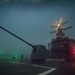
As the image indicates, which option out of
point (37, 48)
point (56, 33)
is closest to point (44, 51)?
point (37, 48)

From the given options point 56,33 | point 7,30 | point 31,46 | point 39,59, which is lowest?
point 39,59

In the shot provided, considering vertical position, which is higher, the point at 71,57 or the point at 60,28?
the point at 60,28

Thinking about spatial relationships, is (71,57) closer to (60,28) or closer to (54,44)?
(54,44)

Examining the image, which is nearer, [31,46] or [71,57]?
[31,46]

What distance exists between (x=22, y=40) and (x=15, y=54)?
3.84 m

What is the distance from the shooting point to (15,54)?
38.6 meters

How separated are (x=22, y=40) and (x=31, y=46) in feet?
9.24

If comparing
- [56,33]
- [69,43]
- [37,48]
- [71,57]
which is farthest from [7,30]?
[56,33]

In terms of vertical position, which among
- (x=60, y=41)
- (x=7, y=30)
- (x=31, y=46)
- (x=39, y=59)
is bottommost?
(x=39, y=59)

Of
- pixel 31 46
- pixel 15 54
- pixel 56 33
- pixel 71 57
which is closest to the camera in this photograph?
pixel 31 46

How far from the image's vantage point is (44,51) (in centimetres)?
3231

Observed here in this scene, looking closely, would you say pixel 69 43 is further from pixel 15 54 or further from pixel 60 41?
pixel 15 54

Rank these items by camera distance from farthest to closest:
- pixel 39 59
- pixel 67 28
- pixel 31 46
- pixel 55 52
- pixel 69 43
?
1. pixel 67 28
2. pixel 55 52
3. pixel 69 43
4. pixel 31 46
5. pixel 39 59

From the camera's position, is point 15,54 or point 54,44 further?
point 54,44
